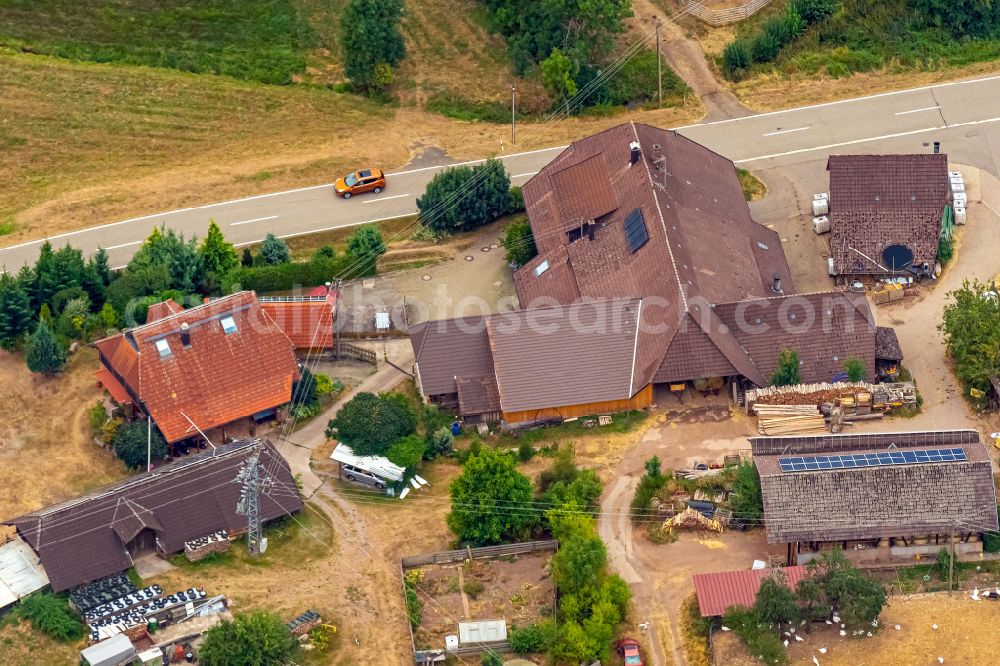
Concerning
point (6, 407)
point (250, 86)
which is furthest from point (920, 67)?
point (6, 407)

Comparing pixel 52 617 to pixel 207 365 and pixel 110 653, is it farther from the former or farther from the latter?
pixel 207 365

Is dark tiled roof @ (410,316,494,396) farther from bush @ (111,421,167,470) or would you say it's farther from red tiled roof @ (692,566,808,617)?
red tiled roof @ (692,566,808,617)

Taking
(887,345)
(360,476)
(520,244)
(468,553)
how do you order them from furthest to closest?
(520,244) < (887,345) < (360,476) < (468,553)

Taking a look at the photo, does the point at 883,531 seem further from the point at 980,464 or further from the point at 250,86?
the point at 250,86

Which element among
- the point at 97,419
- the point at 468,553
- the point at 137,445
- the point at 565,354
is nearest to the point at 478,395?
the point at 565,354

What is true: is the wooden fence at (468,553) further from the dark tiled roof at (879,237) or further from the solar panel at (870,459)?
the dark tiled roof at (879,237)

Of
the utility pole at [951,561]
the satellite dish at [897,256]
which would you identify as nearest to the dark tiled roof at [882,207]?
the satellite dish at [897,256]
